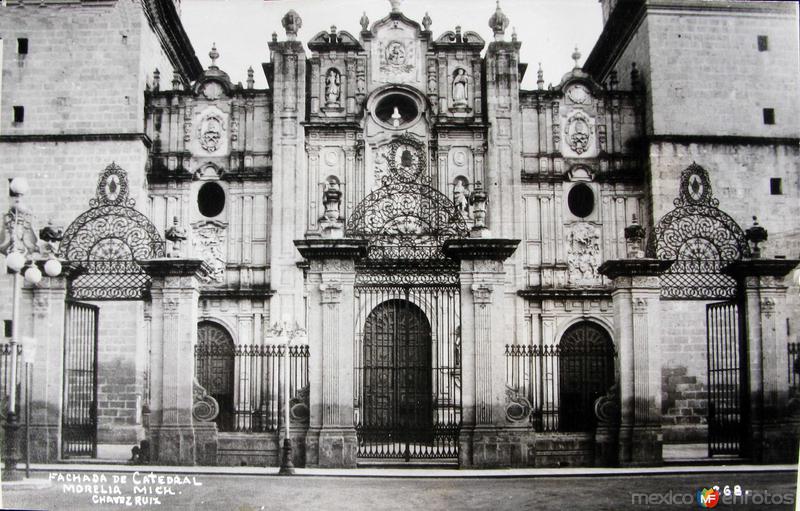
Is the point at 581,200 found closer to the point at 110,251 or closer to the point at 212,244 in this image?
the point at 212,244

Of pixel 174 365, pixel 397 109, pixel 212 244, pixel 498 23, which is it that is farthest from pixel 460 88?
pixel 174 365

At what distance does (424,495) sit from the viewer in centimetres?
1609

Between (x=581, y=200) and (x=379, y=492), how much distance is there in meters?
16.3

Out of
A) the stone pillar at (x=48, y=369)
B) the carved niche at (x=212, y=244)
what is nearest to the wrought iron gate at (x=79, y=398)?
the stone pillar at (x=48, y=369)

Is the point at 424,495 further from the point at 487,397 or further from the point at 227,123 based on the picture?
the point at 227,123

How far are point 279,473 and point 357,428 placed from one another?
7.53 feet

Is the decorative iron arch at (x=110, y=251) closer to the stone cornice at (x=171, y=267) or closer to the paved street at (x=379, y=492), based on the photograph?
the stone cornice at (x=171, y=267)

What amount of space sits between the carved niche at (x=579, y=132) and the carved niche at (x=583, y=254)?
2.55 meters

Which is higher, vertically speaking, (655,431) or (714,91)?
(714,91)

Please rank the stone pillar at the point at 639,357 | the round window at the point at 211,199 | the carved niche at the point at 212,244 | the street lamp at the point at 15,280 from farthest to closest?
the round window at the point at 211,199, the carved niche at the point at 212,244, the stone pillar at the point at 639,357, the street lamp at the point at 15,280

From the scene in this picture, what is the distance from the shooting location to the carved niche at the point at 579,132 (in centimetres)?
3025

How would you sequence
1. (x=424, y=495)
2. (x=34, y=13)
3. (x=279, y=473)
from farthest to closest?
1. (x=34, y=13)
2. (x=279, y=473)
3. (x=424, y=495)

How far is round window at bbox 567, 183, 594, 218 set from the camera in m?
30.1

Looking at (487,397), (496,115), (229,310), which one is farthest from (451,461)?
(496,115)
